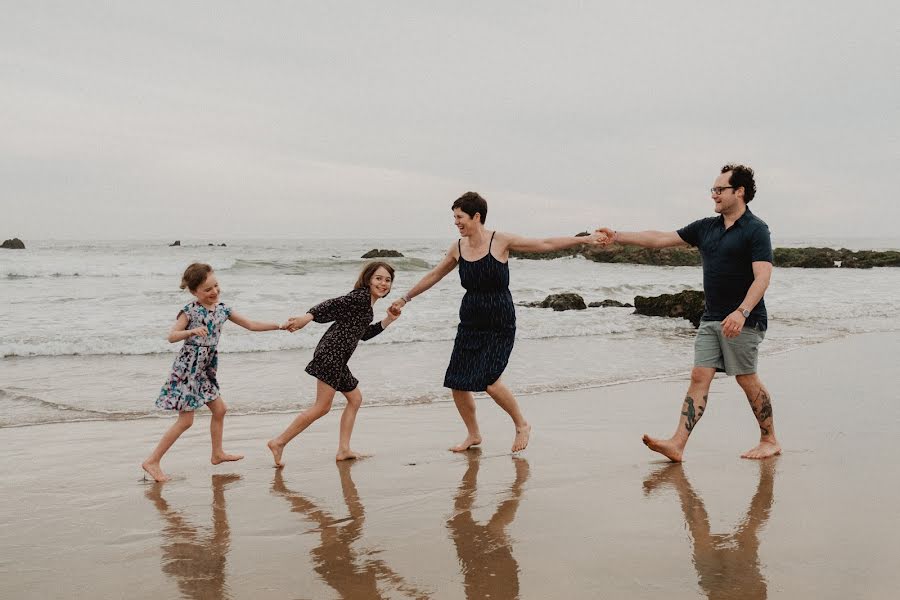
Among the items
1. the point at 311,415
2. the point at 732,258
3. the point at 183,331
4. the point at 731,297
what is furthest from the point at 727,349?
the point at 183,331

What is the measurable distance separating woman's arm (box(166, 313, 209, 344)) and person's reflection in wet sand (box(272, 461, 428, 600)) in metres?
1.27

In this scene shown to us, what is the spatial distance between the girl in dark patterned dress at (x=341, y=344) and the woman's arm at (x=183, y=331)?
60 cm

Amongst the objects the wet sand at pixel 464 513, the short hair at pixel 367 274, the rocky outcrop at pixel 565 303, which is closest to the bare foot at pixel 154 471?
the wet sand at pixel 464 513

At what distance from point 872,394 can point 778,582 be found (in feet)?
16.6

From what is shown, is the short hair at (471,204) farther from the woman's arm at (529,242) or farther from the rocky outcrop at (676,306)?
the rocky outcrop at (676,306)

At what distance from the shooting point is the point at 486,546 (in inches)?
141

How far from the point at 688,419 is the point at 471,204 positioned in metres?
2.12

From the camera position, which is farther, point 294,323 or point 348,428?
point 348,428

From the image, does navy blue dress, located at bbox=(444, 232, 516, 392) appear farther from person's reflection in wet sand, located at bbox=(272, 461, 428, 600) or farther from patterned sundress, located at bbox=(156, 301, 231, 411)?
patterned sundress, located at bbox=(156, 301, 231, 411)

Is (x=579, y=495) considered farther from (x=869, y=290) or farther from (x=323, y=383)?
(x=869, y=290)

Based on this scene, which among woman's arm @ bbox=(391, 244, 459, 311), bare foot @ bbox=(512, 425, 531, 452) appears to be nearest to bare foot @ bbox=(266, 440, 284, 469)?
woman's arm @ bbox=(391, 244, 459, 311)

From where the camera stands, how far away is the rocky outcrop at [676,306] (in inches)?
613

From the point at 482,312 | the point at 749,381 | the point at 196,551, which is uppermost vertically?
the point at 482,312

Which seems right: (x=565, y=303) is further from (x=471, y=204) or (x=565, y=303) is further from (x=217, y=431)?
(x=217, y=431)
